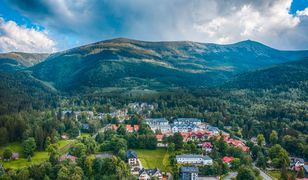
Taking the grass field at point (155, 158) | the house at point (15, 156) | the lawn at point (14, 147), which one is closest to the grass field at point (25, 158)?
the lawn at point (14, 147)

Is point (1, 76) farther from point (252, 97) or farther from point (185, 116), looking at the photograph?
point (252, 97)

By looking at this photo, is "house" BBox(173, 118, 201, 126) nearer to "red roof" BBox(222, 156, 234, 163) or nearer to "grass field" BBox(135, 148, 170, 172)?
"grass field" BBox(135, 148, 170, 172)

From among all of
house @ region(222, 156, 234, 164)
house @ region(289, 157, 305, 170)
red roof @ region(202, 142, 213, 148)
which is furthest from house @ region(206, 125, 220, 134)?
house @ region(289, 157, 305, 170)

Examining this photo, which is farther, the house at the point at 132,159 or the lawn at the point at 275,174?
the house at the point at 132,159

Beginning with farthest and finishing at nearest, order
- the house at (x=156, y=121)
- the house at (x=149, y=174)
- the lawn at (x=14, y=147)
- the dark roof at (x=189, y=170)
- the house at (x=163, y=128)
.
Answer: the house at (x=156, y=121) < the house at (x=163, y=128) < the lawn at (x=14, y=147) < the dark roof at (x=189, y=170) < the house at (x=149, y=174)

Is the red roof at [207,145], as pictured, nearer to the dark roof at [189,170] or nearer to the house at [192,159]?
the house at [192,159]

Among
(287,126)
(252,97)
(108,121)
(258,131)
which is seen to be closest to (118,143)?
(108,121)

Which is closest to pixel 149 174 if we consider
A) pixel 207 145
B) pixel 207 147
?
pixel 207 147
